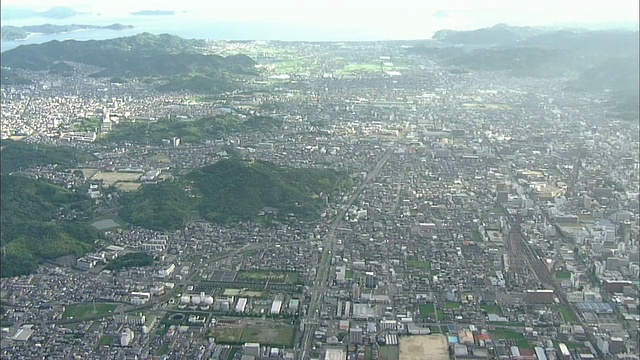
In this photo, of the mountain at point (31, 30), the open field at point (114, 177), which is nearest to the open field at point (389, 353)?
the open field at point (114, 177)

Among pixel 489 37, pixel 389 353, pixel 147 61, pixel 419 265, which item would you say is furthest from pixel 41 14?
pixel 389 353

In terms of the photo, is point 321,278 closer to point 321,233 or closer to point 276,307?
point 276,307

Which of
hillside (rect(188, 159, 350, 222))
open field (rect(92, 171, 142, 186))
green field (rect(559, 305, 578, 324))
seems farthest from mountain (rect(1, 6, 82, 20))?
green field (rect(559, 305, 578, 324))

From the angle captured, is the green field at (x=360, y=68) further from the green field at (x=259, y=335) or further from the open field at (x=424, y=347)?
the open field at (x=424, y=347)

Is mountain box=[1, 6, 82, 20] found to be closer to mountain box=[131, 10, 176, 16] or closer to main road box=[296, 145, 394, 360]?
mountain box=[131, 10, 176, 16]

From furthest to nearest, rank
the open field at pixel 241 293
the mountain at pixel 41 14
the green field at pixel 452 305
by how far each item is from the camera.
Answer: the mountain at pixel 41 14 < the open field at pixel 241 293 < the green field at pixel 452 305

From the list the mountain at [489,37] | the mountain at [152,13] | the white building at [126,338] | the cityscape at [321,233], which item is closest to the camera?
the white building at [126,338]

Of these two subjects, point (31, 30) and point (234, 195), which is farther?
point (31, 30)
